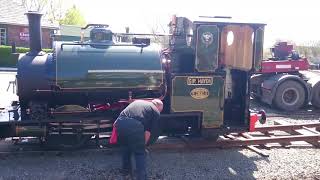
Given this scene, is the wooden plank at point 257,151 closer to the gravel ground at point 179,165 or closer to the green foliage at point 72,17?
the gravel ground at point 179,165

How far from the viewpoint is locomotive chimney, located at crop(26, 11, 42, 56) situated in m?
7.40

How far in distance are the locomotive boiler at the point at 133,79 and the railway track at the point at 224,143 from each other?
0.23 metres

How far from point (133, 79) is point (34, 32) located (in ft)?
7.26

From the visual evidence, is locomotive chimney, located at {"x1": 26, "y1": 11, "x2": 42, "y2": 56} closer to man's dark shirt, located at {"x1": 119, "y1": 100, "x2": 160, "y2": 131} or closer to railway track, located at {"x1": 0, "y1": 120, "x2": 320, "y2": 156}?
railway track, located at {"x1": 0, "y1": 120, "x2": 320, "y2": 156}

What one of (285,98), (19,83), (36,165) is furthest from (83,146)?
(285,98)

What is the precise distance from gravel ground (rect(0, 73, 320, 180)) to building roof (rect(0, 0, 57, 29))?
80.7 ft

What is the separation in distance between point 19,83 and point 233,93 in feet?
14.2

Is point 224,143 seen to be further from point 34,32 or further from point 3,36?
point 3,36

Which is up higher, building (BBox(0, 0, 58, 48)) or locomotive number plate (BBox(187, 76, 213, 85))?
building (BBox(0, 0, 58, 48))

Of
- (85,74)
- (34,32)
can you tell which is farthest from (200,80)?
(34,32)

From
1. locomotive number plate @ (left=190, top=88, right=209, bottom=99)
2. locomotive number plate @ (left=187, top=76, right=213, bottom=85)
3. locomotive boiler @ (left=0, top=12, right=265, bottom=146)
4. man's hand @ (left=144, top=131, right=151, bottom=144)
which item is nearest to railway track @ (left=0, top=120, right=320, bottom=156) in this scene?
locomotive boiler @ (left=0, top=12, right=265, bottom=146)

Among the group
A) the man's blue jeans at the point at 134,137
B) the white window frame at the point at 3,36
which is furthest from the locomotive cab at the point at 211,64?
the white window frame at the point at 3,36

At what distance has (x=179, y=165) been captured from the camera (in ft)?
22.4

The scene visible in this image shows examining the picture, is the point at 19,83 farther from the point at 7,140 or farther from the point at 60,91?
the point at 7,140
